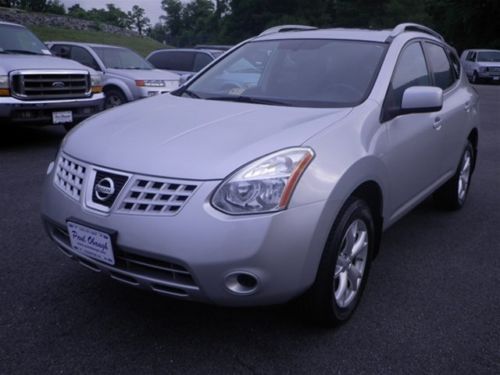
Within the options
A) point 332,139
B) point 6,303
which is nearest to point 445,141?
point 332,139

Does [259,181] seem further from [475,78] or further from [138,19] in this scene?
[138,19]

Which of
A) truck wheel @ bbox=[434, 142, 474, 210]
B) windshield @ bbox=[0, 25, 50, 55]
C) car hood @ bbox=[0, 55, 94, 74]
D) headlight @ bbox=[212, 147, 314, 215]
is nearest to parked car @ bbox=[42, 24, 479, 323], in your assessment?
headlight @ bbox=[212, 147, 314, 215]

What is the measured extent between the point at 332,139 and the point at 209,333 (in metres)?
1.22

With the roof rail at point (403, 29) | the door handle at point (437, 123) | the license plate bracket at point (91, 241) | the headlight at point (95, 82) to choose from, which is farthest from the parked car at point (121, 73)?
the license plate bracket at point (91, 241)

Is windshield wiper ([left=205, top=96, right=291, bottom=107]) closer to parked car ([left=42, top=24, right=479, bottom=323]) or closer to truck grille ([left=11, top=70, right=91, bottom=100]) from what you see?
parked car ([left=42, top=24, right=479, bottom=323])

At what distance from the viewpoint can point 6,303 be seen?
3.03m

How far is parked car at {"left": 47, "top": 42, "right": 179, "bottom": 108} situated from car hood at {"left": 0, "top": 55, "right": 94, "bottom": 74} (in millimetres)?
2032

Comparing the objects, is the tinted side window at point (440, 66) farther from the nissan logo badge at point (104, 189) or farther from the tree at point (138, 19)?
the tree at point (138, 19)

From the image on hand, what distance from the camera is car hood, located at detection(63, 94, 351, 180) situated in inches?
95.2

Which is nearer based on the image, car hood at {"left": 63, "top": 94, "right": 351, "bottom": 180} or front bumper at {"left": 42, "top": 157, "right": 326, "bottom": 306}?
front bumper at {"left": 42, "top": 157, "right": 326, "bottom": 306}

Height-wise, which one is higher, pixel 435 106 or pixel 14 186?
pixel 435 106

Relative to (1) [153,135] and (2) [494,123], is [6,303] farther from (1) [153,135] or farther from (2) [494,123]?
(2) [494,123]

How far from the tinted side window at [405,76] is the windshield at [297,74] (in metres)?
0.15

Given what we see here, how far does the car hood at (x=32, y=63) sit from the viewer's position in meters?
6.98
